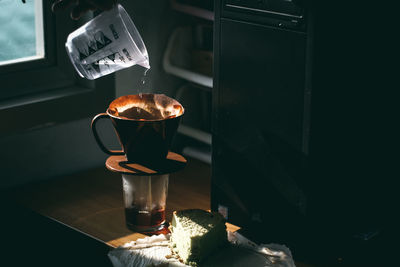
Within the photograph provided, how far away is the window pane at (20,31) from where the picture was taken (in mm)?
1717

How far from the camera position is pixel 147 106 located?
1.53m

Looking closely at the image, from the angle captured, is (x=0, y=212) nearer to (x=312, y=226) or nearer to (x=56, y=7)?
(x=56, y=7)

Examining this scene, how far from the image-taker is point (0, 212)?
1.67 meters

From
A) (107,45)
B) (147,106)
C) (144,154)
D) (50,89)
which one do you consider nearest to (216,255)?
(144,154)

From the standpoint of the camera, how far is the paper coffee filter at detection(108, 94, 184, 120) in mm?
1515

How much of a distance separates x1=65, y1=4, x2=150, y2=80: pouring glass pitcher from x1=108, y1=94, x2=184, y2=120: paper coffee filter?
10 cm

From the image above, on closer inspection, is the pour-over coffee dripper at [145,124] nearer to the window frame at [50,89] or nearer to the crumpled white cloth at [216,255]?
the crumpled white cloth at [216,255]

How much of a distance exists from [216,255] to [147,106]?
14.5 inches

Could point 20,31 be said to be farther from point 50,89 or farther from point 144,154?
point 144,154

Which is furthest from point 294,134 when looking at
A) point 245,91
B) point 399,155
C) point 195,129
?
point 195,129

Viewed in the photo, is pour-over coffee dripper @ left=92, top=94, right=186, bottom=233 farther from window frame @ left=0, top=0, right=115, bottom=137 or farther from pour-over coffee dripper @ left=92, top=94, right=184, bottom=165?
window frame @ left=0, top=0, right=115, bottom=137

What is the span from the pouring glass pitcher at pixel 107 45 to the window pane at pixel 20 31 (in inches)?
13.7

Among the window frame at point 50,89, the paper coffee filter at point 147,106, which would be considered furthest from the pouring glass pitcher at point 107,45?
the window frame at point 50,89

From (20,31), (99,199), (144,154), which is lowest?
(99,199)
